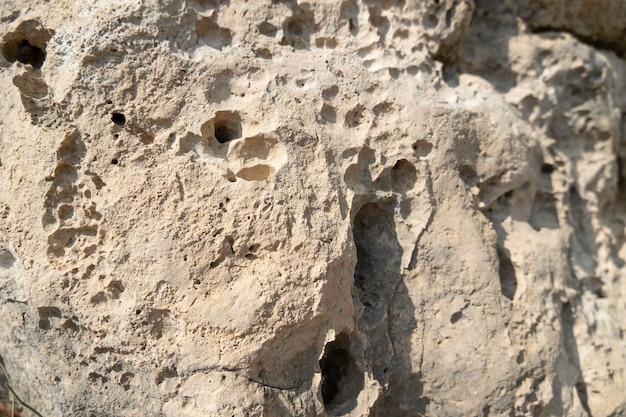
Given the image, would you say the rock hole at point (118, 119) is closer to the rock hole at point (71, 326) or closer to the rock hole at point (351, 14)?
the rock hole at point (71, 326)

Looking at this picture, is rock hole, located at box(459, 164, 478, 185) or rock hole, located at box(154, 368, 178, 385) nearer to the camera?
rock hole, located at box(154, 368, 178, 385)

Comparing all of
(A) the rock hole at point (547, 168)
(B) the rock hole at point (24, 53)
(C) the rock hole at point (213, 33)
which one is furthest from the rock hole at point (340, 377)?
(B) the rock hole at point (24, 53)

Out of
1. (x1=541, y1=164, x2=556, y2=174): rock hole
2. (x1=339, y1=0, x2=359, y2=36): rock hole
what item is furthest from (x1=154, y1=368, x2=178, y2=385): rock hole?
(x1=541, y1=164, x2=556, y2=174): rock hole

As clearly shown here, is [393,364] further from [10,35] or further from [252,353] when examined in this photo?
[10,35]

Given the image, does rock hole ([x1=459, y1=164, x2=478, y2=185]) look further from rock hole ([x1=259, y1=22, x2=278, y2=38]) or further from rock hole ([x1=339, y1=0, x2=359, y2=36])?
rock hole ([x1=259, y1=22, x2=278, y2=38])

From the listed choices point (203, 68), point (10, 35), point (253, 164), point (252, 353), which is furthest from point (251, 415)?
point (10, 35)

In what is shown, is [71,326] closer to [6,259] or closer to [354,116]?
[6,259]

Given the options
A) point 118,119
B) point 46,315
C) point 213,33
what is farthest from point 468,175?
point 46,315
